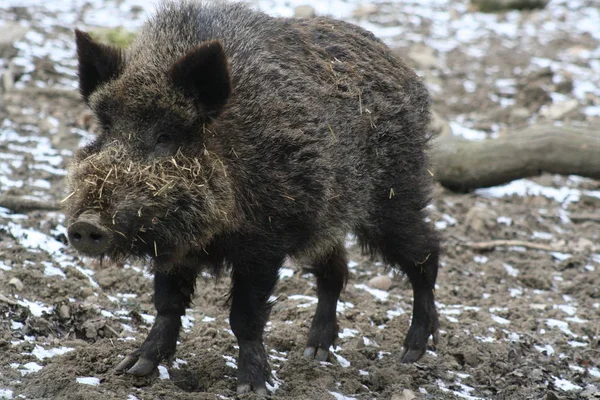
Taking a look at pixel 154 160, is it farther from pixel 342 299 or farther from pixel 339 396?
pixel 342 299

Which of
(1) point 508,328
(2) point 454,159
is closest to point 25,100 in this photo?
(2) point 454,159

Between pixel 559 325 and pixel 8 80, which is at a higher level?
pixel 559 325

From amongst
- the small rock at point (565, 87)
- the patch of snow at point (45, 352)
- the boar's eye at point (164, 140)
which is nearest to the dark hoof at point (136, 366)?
the patch of snow at point (45, 352)

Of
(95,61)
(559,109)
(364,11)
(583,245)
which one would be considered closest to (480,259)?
(583,245)

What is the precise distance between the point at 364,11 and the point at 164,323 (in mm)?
11648

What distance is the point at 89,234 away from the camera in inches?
145

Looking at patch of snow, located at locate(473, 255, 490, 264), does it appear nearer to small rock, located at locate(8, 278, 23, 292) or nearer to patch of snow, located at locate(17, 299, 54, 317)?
patch of snow, located at locate(17, 299, 54, 317)

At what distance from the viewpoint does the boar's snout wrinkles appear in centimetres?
397

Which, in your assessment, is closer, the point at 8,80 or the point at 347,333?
the point at 347,333

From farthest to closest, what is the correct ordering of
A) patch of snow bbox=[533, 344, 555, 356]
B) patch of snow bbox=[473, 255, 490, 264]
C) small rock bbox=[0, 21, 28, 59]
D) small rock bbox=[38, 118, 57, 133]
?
small rock bbox=[0, 21, 28, 59]
small rock bbox=[38, 118, 57, 133]
patch of snow bbox=[473, 255, 490, 264]
patch of snow bbox=[533, 344, 555, 356]

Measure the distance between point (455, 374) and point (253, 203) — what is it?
5.78 feet

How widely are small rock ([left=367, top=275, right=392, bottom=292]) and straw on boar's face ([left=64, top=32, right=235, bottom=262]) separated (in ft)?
8.28

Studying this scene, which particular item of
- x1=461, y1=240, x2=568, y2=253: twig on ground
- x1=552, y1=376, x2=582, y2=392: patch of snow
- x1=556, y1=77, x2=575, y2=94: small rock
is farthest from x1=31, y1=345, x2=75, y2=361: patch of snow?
x1=556, y1=77, x2=575, y2=94: small rock

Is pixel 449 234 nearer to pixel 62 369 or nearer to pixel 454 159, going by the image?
pixel 454 159
